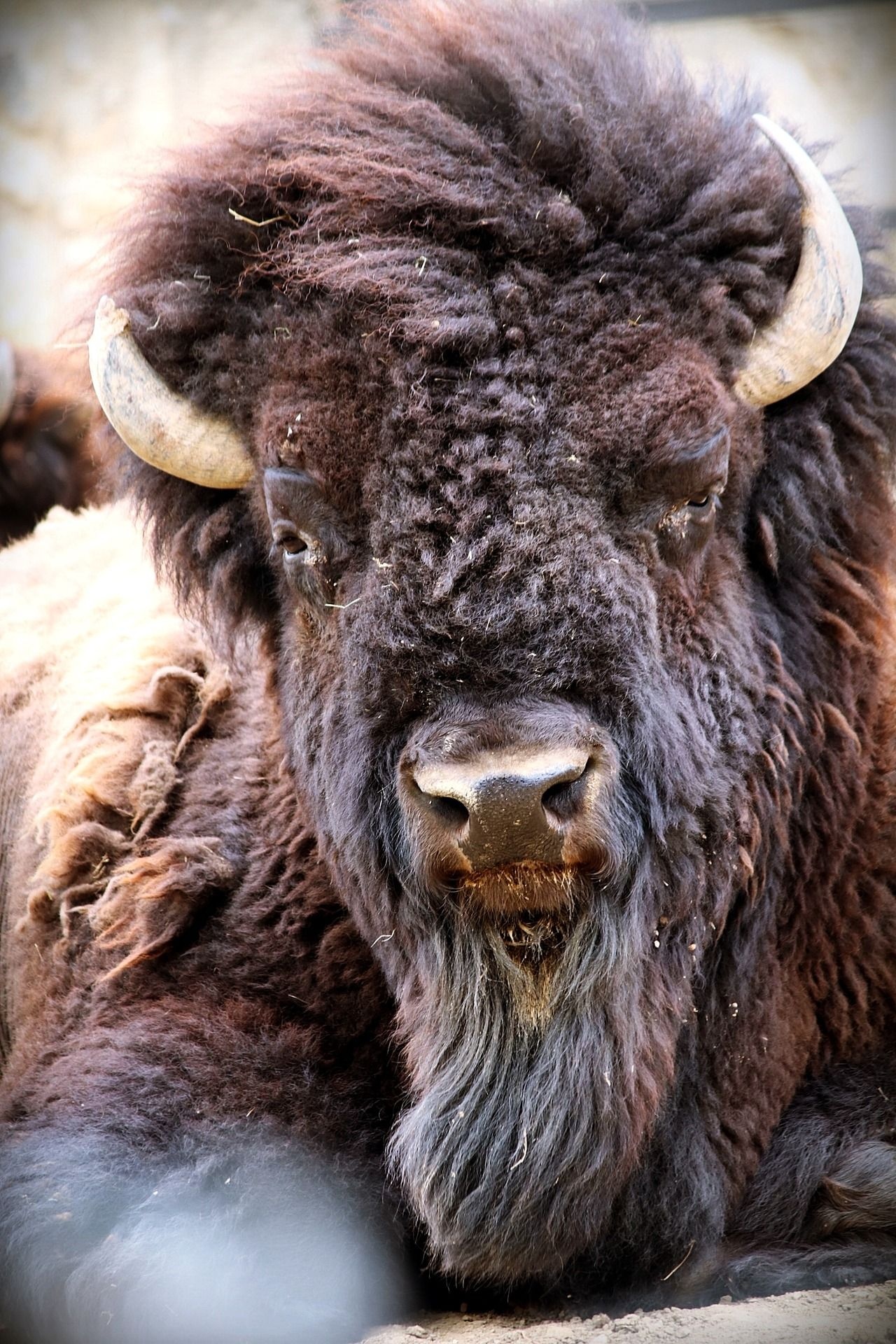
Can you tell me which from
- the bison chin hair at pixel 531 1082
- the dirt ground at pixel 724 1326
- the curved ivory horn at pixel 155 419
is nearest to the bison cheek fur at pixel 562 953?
the bison chin hair at pixel 531 1082

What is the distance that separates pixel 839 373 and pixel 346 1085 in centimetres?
189

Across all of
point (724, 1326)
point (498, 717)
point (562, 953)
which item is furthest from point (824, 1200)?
point (498, 717)

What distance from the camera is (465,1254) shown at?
259 cm

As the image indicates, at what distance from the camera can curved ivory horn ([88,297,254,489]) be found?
9.10 ft

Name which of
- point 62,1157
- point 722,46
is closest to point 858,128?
point 722,46

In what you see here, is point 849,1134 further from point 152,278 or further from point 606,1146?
point 152,278

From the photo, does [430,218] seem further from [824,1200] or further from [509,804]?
[824,1200]

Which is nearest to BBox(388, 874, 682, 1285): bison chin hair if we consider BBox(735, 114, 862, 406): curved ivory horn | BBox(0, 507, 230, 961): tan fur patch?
BBox(0, 507, 230, 961): tan fur patch

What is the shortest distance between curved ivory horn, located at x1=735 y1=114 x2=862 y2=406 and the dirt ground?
5.60ft

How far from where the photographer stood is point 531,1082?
2.50m

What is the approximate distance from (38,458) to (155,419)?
4.94m

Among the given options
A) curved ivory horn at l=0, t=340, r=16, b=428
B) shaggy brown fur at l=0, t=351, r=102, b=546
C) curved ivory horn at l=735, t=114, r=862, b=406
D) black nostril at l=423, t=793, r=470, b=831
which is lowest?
shaggy brown fur at l=0, t=351, r=102, b=546

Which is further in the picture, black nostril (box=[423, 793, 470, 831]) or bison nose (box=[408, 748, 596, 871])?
black nostril (box=[423, 793, 470, 831])

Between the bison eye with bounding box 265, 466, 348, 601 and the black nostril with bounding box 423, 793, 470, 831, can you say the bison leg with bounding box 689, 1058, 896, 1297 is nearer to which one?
the black nostril with bounding box 423, 793, 470, 831
